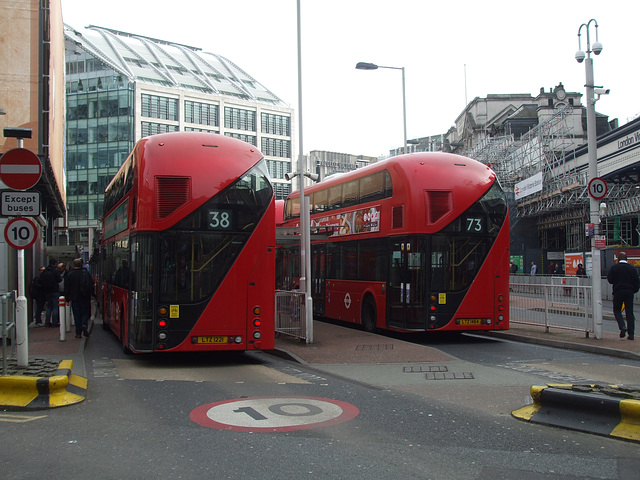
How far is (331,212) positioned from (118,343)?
690cm

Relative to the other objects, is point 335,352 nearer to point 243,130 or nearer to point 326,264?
point 326,264

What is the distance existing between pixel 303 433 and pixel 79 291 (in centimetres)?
1056

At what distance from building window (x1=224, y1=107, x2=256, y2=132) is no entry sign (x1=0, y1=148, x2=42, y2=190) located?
82806mm

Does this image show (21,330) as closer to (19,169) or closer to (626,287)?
(19,169)

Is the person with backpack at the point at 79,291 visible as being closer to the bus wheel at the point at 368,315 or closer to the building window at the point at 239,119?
the bus wheel at the point at 368,315

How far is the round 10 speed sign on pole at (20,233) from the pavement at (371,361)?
5.72ft

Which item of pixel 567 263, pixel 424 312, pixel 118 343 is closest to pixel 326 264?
pixel 424 312

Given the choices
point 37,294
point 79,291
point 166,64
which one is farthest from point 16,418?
point 166,64

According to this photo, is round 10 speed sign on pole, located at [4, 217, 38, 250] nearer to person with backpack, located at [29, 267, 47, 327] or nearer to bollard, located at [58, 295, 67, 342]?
bollard, located at [58, 295, 67, 342]

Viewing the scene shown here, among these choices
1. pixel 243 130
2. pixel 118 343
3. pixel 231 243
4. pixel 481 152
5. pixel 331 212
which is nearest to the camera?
pixel 231 243

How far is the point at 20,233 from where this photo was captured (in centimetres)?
949

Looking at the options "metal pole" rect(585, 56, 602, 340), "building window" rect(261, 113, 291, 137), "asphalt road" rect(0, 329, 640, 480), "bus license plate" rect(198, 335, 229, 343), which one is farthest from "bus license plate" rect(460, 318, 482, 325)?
"building window" rect(261, 113, 291, 137)

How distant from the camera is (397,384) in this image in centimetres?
927

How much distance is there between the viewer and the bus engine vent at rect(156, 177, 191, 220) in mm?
10734
